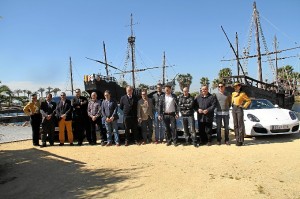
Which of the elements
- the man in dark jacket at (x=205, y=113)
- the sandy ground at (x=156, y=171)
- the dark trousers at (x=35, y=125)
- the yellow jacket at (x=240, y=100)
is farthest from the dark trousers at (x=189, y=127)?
the dark trousers at (x=35, y=125)

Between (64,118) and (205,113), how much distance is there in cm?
455

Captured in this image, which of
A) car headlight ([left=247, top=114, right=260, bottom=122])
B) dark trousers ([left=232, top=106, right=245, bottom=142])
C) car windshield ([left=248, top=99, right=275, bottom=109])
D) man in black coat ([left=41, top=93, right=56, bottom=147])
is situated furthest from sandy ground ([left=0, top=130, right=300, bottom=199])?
car windshield ([left=248, top=99, right=275, bottom=109])

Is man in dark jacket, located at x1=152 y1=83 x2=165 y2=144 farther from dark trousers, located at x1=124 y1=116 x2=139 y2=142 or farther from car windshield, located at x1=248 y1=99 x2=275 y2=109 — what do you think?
car windshield, located at x1=248 y1=99 x2=275 y2=109

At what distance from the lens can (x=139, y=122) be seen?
8812 mm

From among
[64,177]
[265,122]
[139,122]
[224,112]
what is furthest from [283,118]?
[64,177]

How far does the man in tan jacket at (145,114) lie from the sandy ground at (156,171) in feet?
2.18

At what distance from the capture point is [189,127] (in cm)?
844

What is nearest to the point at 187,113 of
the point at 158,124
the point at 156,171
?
the point at 158,124

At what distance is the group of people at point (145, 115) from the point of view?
8.17 meters

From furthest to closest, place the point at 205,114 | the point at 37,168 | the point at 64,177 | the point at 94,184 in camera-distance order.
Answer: the point at 205,114 < the point at 37,168 < the point at 64,177 < the point at 94,184

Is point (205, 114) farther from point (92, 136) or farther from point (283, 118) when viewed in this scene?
point (92, 136)

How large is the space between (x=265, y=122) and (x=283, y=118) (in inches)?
26.7

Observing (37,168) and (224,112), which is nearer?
(37,168)

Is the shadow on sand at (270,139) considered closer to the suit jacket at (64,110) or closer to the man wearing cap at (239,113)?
the man wearing cap at (239,113)
